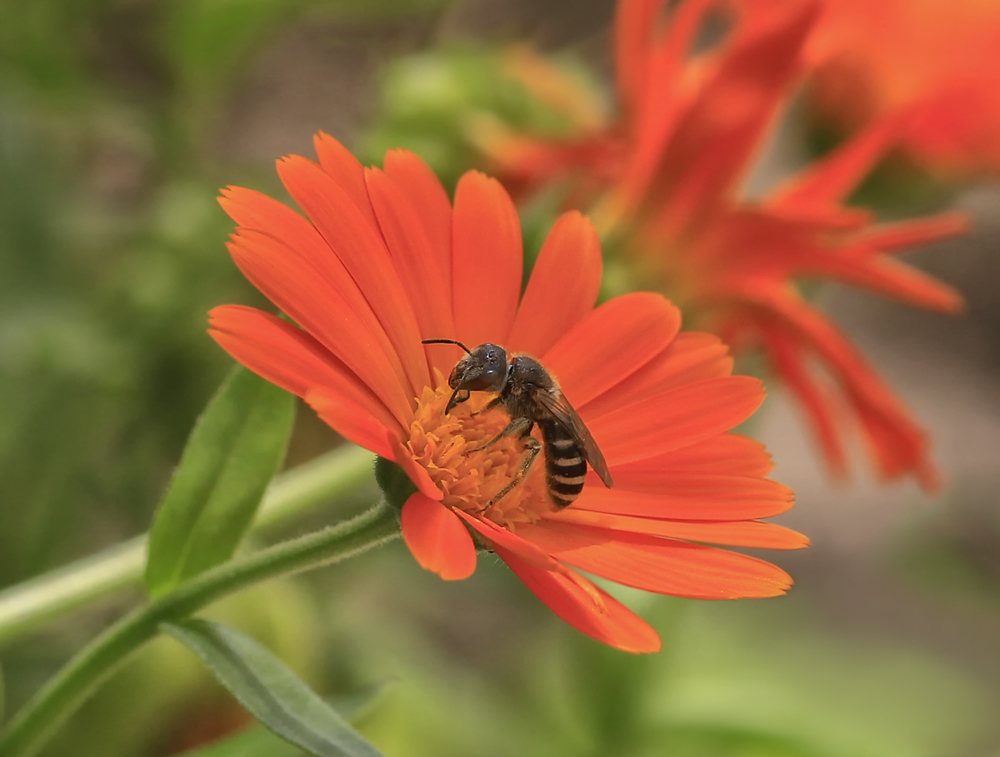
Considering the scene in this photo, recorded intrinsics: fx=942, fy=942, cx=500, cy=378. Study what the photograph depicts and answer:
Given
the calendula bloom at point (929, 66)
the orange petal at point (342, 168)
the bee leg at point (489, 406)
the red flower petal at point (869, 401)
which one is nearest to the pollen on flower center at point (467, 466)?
the bee leg at point (489, 406)

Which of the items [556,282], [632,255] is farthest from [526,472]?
[632,255]

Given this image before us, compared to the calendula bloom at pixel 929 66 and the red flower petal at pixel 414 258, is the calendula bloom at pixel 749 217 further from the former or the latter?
the red flower petal at pixel 414 258

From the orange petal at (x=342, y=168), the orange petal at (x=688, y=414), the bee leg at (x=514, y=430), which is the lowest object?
the orange petal at (x=688, y=414)

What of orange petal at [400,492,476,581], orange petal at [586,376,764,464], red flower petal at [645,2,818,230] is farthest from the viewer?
red flower petal at [645,2,818,230]

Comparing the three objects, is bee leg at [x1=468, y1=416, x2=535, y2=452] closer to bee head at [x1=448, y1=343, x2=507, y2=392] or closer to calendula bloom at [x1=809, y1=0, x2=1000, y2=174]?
bee head at [x1=448, y1=343, x2=507, y2=392]

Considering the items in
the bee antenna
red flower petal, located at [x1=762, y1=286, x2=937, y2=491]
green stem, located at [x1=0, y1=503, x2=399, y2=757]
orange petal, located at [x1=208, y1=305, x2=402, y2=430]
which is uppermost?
orange petal, located at [x1=208, y1=305, x2=402, y2=430]

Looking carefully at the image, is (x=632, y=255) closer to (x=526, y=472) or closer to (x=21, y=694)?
(x=526, y=472)

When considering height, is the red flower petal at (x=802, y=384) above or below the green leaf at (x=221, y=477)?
below

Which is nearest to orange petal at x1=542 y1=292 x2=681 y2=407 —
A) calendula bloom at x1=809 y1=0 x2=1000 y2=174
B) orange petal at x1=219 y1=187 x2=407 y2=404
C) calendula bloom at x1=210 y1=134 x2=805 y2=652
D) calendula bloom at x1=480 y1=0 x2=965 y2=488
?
calendula bloom at x1=210 y1=134 x2=805 y2=652
